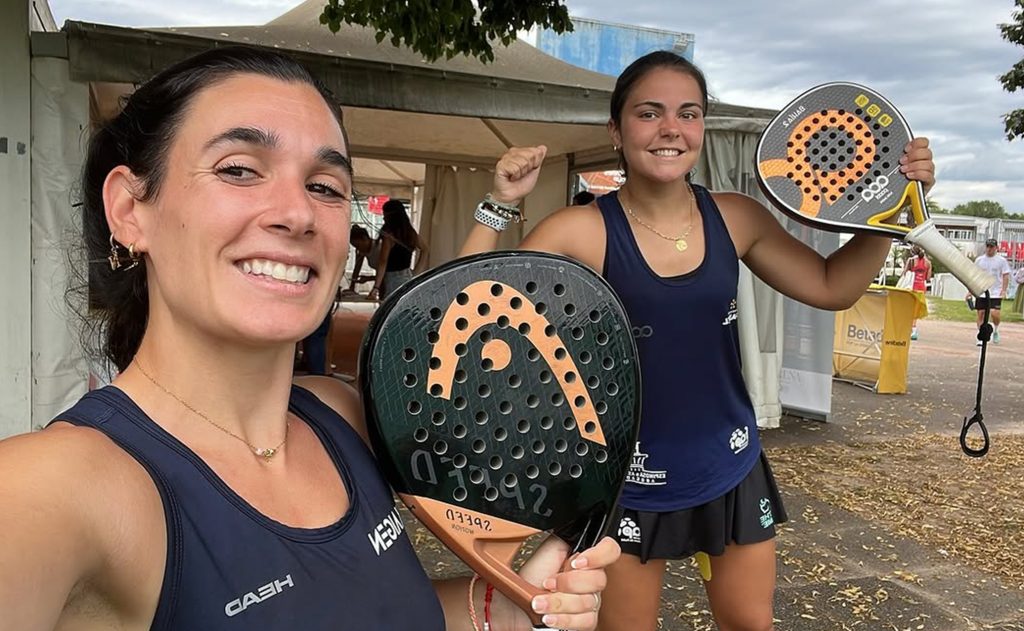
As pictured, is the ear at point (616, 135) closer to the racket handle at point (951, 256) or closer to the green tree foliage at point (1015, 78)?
the racket handle at point (951, 256)

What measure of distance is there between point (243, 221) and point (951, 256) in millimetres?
1378

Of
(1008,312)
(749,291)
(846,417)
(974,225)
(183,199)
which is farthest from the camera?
(974,225)

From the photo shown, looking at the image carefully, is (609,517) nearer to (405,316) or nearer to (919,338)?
(405,316)

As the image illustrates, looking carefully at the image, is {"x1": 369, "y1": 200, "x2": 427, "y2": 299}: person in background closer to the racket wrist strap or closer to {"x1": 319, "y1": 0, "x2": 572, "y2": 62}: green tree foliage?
{"x1": 319, "y1": 0, "x2": 572, "y2": 62}: green tree foliage

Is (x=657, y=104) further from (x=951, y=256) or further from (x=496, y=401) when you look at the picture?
(x=496, y=401)

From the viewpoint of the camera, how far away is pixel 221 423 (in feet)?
2.95

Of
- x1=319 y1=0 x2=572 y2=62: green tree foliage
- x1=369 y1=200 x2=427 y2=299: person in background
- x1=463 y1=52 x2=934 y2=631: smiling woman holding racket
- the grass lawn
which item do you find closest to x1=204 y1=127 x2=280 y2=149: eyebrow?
x1=463 y1=52 x2=934 y2=631: smiling woman holding racket

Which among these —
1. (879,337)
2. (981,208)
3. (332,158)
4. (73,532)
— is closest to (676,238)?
(332,158)

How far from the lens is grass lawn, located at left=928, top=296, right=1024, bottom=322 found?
1805 cm

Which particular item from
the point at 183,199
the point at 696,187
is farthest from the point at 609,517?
the point at 696,187

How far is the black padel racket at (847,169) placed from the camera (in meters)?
1.55

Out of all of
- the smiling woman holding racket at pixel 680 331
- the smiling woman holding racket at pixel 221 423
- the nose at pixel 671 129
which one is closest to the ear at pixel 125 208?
the smiling woman holding racket at pixel 221 423

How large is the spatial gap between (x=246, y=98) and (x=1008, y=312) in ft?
73.5

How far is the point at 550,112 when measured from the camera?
17.0 ft
